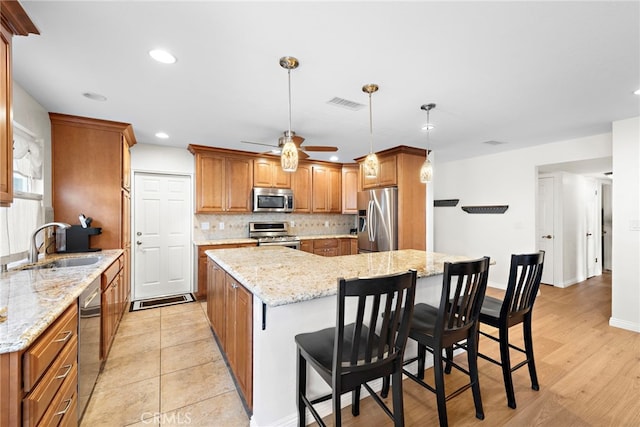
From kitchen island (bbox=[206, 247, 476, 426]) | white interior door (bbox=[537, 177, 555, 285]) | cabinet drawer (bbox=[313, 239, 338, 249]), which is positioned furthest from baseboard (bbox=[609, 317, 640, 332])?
cabinet drawer (bbox=[313, 239, 338, 249])

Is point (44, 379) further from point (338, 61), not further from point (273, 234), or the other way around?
point (273, 234)

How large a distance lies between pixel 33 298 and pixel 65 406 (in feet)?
1.82

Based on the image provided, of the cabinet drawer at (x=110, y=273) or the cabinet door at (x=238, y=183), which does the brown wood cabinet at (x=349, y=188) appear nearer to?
the cabinet door at (x=238, y=183)

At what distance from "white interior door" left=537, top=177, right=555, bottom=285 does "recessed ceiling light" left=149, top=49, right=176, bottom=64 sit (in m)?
6.04

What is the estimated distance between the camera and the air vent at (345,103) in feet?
8.42

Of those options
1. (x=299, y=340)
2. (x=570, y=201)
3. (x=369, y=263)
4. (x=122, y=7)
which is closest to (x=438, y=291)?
(x=369, y=263)

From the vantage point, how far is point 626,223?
3.10 metres

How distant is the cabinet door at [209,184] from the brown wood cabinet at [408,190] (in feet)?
8.53

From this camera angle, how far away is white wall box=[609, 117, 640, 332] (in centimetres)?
304

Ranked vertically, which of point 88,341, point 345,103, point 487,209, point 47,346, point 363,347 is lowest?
point 88,341

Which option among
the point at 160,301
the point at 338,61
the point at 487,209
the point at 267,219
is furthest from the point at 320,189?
the point at 338,61

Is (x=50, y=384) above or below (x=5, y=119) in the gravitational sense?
below

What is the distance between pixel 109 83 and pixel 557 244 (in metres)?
6.64

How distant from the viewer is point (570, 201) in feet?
16.6
